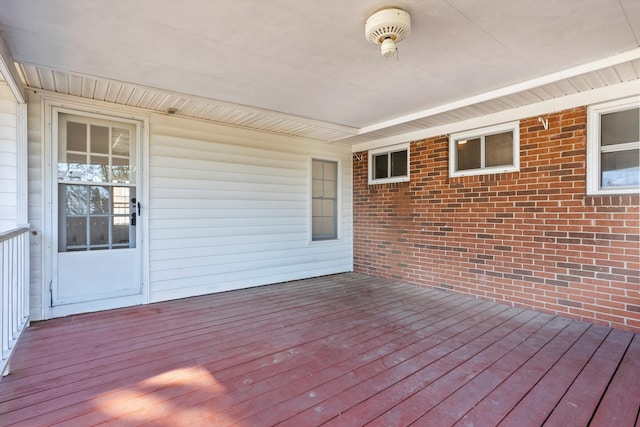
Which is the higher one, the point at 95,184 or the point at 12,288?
the point at 95,184

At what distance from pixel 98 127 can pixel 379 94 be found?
346 centimetres

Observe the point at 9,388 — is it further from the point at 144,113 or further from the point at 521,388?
the point at 521,388

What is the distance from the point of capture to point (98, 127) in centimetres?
396

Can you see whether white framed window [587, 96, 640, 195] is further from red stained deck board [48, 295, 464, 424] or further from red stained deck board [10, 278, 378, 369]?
red stained deck board [10, 278, 378, 369]

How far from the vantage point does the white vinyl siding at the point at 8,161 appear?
3.29 meters

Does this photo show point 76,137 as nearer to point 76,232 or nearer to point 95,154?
point 95,154

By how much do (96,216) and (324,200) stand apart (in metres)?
3.69

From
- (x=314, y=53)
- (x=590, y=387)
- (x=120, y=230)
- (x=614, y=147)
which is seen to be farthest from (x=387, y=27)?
(x=120, y=230)

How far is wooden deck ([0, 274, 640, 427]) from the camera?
1981 millimetres

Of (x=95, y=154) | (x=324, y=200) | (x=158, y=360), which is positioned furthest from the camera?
(x=324, y=200)

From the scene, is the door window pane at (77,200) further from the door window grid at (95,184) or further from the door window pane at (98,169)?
the door window pane at (98,169)

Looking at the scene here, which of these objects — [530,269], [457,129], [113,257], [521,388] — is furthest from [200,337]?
[457,129]

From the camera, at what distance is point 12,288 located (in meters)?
2.71

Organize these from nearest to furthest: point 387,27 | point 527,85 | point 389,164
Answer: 1. point 387,27
2. point 527,85
3. point 389,164
